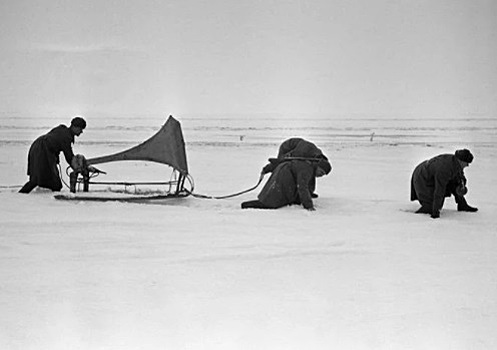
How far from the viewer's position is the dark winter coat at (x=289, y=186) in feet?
13.0

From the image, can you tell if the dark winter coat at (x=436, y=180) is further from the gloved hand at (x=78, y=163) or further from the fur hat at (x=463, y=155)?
the gloved hand at (x=78, y=163)

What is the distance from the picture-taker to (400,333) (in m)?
2.10

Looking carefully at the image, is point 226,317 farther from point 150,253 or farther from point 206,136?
point 206,136

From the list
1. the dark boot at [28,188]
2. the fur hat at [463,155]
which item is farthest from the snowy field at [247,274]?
the fur hat at [463,155]

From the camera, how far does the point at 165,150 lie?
4254 millimetres

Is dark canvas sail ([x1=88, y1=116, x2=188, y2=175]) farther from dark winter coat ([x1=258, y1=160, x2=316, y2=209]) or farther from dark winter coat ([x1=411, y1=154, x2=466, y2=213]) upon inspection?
dark winter coat ([x1=411, y1=154, x2=466, y2=213])

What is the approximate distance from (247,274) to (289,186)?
4.59 ft

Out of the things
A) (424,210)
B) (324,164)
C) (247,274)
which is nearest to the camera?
(247,274)

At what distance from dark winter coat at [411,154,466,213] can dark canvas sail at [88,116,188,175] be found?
136 cm

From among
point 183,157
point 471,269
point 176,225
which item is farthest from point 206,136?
point 471,269

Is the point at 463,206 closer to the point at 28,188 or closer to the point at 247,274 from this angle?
the point at 247,274

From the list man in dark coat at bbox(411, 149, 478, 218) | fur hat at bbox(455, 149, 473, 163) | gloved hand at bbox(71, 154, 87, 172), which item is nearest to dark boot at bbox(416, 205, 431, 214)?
man in dark coat at bbox(411, 149, 478, 218)

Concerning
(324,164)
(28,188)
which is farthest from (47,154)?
(324,164)

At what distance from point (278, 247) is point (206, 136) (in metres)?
8.38
